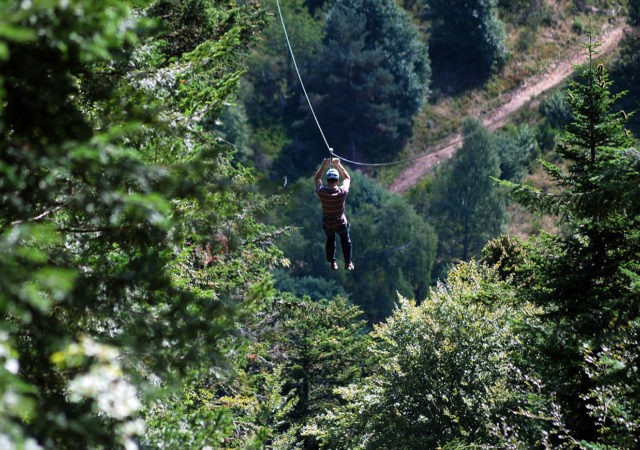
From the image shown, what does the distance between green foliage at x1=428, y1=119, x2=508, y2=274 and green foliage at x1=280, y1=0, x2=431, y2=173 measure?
6179 millimetres

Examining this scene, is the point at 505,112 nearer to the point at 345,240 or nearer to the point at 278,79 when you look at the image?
the point at 278,79

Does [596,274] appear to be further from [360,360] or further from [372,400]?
[360,360]

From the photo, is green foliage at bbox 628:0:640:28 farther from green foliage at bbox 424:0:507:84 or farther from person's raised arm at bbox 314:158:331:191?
person's raised arm at bbox 314:158:331:191

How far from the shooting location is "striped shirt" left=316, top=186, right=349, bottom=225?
12.4 meters

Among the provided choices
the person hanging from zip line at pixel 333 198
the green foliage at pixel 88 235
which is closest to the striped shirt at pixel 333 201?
the person hanging from zip line at pixel 333 198

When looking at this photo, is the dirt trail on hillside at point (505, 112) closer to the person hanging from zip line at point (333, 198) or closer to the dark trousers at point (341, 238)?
the dark trousers at point (341, 238)

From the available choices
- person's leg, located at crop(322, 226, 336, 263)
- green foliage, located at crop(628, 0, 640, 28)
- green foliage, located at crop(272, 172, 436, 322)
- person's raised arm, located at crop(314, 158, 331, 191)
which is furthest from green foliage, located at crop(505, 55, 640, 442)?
green foliage, located at crop(628, 0, 640, 28)

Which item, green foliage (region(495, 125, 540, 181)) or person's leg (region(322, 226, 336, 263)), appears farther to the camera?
green foliage (region(495, 125, 540, 181))

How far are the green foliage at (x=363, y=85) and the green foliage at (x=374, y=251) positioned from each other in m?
5.99

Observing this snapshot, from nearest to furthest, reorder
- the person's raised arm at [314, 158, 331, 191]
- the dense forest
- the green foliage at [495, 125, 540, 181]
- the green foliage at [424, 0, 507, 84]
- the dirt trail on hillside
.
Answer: the dense forest < the person's raised arm at [314, 158, 331, 191] < the green foliage at [495, 125, 540, 181] < the dirt trail on hillside < the green foliage at [424, 0, 507, 84]

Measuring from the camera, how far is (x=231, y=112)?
164ft

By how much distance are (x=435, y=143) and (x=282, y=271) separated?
16035mm

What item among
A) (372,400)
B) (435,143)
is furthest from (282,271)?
(372,400)

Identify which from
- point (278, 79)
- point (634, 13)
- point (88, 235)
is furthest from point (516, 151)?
point (88, 235)
